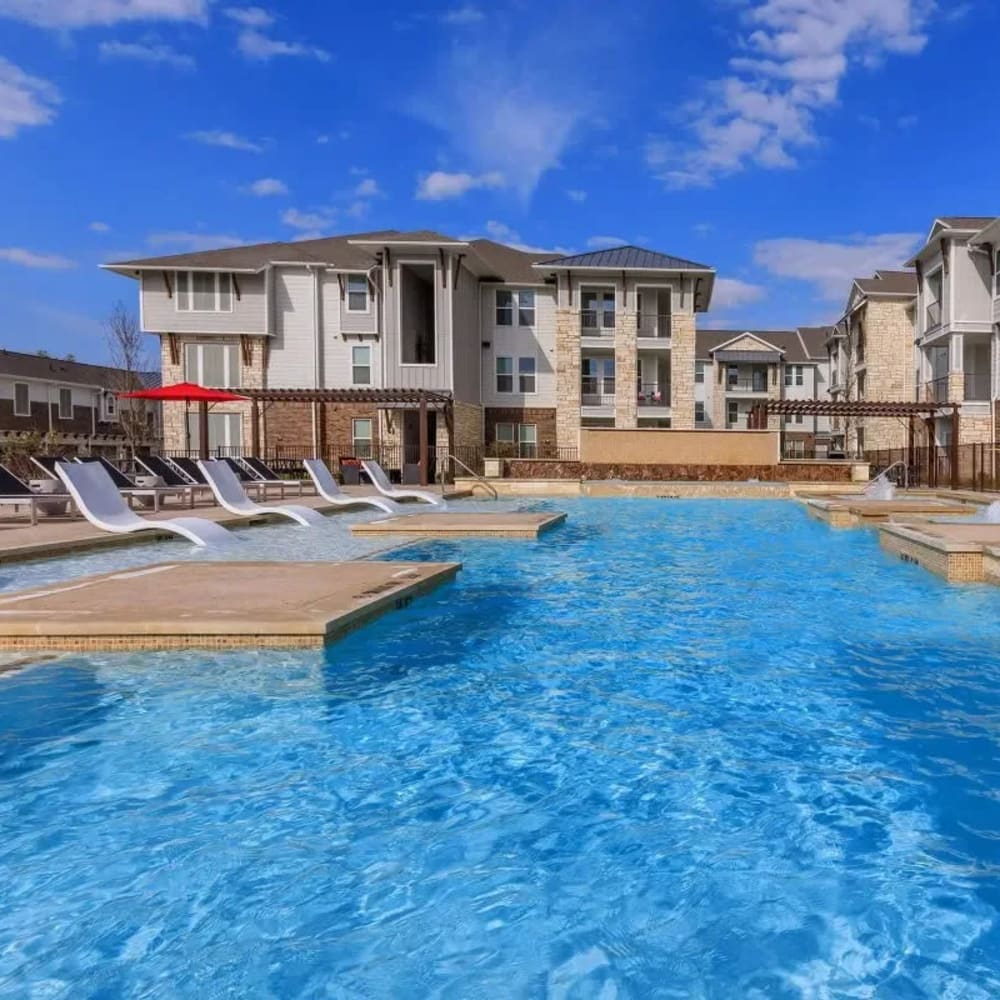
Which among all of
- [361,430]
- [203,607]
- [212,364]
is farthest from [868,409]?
[203,607]

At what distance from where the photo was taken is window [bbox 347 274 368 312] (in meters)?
32.9

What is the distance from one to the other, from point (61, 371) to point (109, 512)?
3935cm

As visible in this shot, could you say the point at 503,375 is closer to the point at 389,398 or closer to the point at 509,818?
the point at 389,398

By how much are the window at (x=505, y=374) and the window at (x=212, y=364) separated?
1083 centimetres

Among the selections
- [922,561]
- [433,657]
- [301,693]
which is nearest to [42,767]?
[301,693]

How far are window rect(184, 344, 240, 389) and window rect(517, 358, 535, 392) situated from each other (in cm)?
1170

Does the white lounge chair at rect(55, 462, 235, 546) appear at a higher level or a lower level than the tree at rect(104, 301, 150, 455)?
lower

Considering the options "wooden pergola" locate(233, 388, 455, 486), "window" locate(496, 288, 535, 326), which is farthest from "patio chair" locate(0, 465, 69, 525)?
"window" locate(496, 288, 535, 326)

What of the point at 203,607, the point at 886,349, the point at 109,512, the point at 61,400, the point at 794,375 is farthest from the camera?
the point at 794,375

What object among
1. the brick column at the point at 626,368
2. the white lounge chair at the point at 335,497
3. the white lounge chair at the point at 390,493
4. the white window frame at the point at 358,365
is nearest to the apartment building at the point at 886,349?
the brick column at the point at 626,368

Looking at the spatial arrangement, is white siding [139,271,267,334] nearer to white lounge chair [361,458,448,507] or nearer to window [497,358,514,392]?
window [497,358,514,392]

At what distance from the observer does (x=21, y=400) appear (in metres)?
42.0

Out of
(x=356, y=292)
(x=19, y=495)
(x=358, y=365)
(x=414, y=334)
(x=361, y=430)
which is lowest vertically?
(x=19, y=495)

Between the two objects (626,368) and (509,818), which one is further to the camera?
(626,368)
